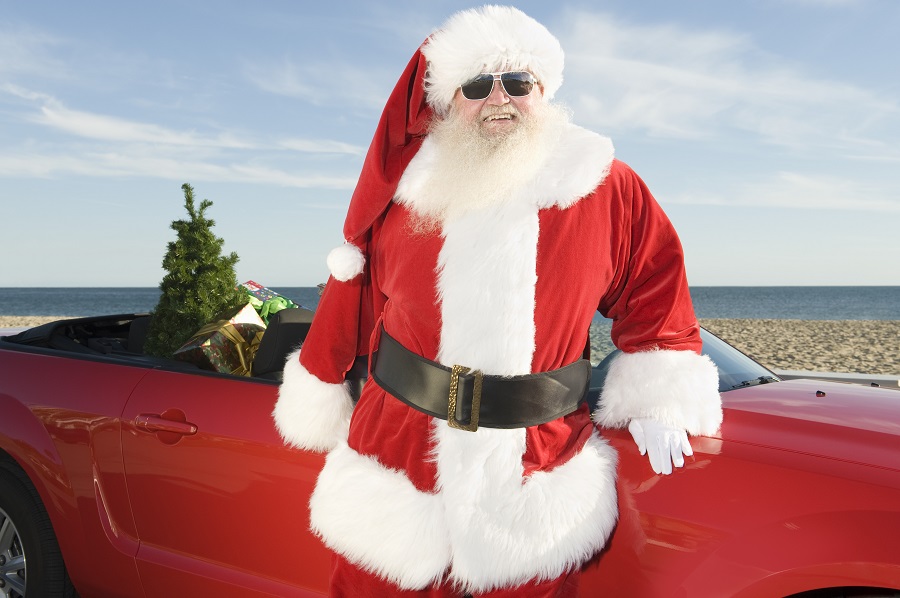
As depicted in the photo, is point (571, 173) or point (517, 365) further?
point (571, 173)

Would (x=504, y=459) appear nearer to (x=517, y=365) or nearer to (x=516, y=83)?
(x=517, y=365)

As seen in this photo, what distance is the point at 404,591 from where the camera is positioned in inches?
70.2

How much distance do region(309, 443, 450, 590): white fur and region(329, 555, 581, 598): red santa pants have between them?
39mm

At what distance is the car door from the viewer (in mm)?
2182

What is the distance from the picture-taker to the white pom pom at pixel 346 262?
208cm

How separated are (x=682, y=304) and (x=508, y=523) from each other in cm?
75

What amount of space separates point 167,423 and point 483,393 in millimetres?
1289

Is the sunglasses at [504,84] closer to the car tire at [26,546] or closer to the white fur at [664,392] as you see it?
the white fur at [664,392]

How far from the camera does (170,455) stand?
7.98 feet

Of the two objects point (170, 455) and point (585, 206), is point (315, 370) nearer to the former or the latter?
point (170, 455)

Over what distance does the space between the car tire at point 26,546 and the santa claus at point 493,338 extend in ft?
4.50

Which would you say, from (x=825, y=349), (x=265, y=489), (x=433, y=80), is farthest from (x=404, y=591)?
(x=825, y=349)

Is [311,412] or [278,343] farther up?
[278,343]

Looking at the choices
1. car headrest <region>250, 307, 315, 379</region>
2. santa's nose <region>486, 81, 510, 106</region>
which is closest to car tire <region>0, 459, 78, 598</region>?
car headrest <region>250, 307, 315, 379</region>
